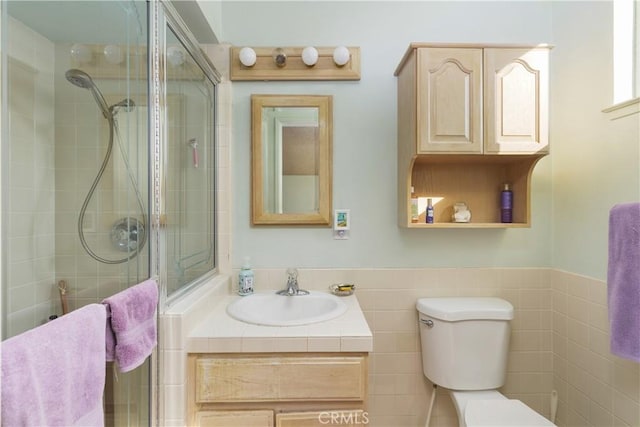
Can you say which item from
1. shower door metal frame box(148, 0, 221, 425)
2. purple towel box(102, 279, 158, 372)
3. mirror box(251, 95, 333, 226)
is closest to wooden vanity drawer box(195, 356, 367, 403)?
shower door metal frame box(148, 0, 221, 425)

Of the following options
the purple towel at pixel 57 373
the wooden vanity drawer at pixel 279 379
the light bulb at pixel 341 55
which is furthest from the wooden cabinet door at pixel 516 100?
the purple towel at pixel 57 373

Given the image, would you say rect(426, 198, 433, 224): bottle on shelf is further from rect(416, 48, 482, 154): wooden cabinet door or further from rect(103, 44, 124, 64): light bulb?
rect(103, 44, 124, 64): light bulb

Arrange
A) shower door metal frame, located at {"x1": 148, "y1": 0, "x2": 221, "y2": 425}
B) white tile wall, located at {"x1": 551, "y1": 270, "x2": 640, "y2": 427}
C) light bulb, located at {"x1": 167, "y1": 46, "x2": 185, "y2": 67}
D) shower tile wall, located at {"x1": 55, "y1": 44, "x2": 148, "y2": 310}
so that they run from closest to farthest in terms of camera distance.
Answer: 1. shower tile wall, located at {"x1": 55, "y1": 44, "x2": 148, "y2": 310}
2. shower door metal frame, located at {"x1": 148, "y1": 0, "x2": 221, "y2": 425}
3. light bulb, located at {"x1": 167, "y1": 46, "x2": 185, "y2": 67}
4. white tile wall, located at {"x1": 551, "y1": 270, "x2": 640, "y2": 427}

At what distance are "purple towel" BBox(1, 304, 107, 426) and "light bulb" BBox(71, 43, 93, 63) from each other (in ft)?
2.38

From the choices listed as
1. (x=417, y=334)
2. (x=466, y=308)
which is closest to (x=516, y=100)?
(x=466, y=308)

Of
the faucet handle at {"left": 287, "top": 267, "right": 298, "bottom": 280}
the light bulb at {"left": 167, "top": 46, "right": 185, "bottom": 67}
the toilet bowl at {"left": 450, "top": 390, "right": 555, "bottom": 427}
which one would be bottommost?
the toilet bowl at {"left": 450, "top": 390, "right": 555, "bottom": 427}

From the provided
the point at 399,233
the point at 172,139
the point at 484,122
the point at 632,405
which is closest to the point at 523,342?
the point at 632,405

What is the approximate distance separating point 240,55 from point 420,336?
5.74ft

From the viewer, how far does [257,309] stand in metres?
1.62

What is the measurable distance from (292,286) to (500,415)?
1.05 meters

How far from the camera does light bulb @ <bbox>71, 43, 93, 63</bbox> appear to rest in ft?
3.16

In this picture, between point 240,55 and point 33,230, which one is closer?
point 33,230

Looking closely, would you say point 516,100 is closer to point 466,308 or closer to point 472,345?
point 466,308

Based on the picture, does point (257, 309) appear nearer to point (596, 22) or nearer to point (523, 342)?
point (523, 342)
